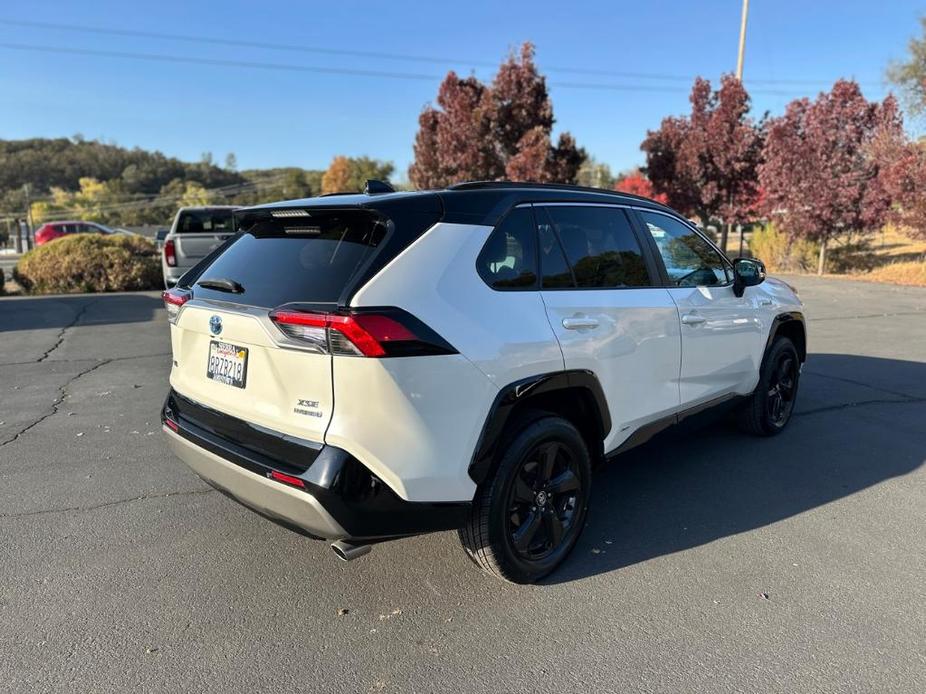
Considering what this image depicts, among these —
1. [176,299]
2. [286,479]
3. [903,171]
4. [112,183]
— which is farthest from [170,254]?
[112,183]

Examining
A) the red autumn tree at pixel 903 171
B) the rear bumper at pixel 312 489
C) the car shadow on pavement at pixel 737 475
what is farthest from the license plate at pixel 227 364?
the red autumn tree at pixel 903 171

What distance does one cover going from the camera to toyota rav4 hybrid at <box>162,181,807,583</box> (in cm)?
237

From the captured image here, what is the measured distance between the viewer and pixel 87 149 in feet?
386

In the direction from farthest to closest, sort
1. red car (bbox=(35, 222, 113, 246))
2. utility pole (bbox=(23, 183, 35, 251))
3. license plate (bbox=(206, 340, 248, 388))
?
utility pole (bbox=(23, 183, 35, 251)) < red car (bbox=(35, 222, 113, 246)) < license plate (bbox=(206, 340, 248, 388))

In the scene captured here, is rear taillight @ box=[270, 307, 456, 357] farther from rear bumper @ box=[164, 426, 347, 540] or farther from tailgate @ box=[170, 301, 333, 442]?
rear bumper @ box=[164, 426, 347, 540]

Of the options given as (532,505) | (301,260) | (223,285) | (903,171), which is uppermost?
(903,171)

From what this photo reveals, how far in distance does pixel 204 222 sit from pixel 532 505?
11.7 metres

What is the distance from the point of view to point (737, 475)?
14.1 ft

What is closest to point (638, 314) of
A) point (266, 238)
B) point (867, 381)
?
point (266, 238)

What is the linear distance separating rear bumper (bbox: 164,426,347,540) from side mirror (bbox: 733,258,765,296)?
10.7ft

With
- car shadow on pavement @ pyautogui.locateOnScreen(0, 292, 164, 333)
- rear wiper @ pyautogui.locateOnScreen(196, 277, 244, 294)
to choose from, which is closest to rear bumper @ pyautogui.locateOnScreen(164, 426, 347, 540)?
rear wiper @ pyautogui.locateOnScreen(196, 277, 244, 294)

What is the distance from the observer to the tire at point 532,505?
272 centimetres

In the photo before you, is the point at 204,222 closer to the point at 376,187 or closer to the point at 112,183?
the point at 376,187

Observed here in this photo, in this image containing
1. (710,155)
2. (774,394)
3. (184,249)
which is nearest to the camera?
(774,394)
